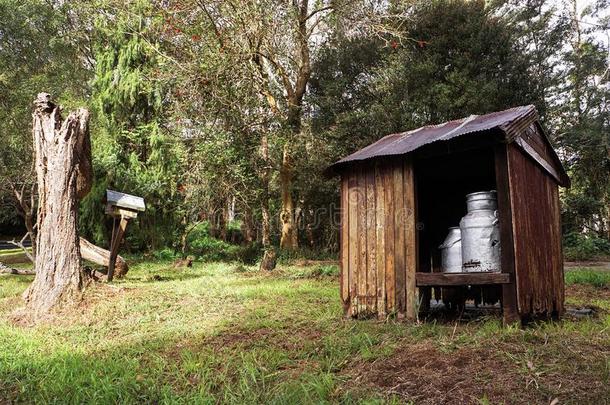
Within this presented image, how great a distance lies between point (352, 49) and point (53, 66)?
12556 mm

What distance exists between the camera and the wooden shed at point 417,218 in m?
5.47

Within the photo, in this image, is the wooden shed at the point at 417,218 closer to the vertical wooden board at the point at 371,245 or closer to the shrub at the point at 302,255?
the vertical wooden board at the point at 371,245

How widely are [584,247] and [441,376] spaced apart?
17792 millimetres

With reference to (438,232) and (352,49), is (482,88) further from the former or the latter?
(438,232)

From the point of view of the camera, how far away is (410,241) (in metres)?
6.04

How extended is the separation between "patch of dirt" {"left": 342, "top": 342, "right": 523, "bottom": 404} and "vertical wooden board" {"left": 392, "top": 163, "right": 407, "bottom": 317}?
1499mm

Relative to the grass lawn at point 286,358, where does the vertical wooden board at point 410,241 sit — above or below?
above

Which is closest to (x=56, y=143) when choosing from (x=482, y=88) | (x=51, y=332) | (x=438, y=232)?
(x=51, y=332)

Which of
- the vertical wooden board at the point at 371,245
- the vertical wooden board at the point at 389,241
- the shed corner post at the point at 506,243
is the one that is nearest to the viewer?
the shed corner post at the point at 506,243

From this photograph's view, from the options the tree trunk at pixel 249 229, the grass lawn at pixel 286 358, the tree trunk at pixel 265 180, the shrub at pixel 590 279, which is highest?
the tree trunk at pixel 265 180

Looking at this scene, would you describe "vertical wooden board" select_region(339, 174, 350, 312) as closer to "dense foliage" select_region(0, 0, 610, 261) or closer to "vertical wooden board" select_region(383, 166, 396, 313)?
"vertical wooden board" select_region(383, 166, 396, 313)

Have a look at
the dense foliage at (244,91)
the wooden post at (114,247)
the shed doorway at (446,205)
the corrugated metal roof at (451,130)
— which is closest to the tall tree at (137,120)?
the dense foliage at (244,91)

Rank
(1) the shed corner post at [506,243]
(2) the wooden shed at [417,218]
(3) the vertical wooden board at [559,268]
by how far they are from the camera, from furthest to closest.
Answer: (3) the vertical wooden board at [559,268], (2) the wooden shed at [417,218], (1) the shed corner post at [506,243]

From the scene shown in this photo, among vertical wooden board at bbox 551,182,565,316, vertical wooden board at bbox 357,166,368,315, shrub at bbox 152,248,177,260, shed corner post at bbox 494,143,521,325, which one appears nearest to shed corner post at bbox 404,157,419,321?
vertical wooden board at bbox 357,166,368,315
